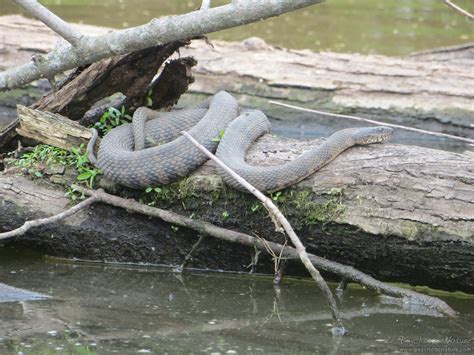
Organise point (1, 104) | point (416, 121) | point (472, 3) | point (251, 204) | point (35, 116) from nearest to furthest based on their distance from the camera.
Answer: point (251, 204)
point (35, 116)
point (416, 121)
point (1, 104)
point (472, 3)

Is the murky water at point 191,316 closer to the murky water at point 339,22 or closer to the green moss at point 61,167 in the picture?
the green moss at point 61,167

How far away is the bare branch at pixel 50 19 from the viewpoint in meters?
5.71

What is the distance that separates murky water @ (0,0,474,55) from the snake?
8132 millimetres

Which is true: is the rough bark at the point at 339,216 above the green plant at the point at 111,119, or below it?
below

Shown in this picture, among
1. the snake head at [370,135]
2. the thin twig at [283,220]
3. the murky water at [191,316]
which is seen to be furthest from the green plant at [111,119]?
the thin twig at [283,220]

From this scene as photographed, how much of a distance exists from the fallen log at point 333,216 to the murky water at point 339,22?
8.78 meters

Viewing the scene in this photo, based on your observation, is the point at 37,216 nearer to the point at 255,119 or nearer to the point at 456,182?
the point at 255,119

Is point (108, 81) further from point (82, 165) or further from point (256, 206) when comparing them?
point (256, 206)

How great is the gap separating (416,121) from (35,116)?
528 centimetres

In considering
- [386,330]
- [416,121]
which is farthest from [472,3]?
[386,330]

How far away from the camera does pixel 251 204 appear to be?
6582 mm

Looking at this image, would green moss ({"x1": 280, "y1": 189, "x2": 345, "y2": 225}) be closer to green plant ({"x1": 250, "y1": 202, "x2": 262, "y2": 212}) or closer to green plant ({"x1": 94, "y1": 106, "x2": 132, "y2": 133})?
green plant ({"x1": 250, "y1": 202, "x2": 262, "y2": 212})

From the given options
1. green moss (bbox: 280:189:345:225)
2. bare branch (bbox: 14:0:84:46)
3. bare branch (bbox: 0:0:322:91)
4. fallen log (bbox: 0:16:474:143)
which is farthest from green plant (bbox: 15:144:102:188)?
fallen log (bbox: 0:16:474:143)

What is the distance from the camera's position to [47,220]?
6.40 meters
